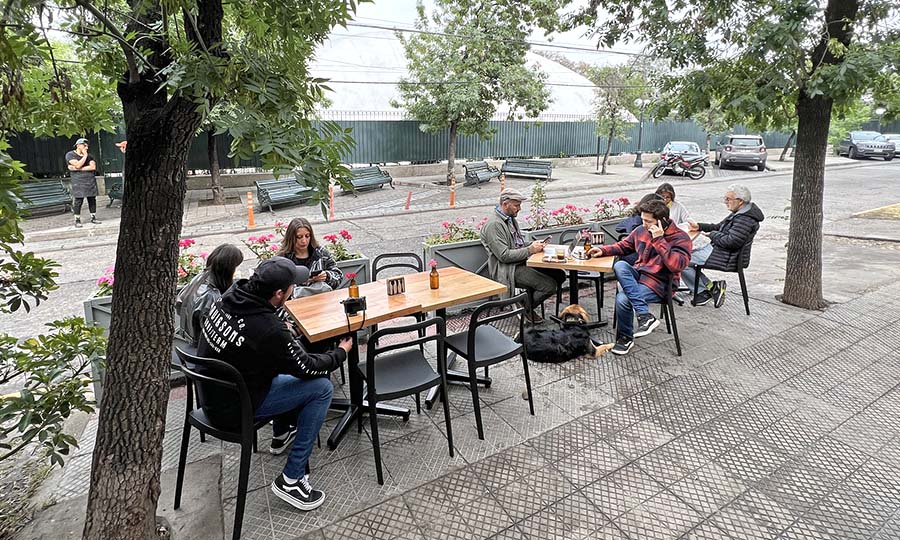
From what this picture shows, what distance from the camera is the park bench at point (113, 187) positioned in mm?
14221

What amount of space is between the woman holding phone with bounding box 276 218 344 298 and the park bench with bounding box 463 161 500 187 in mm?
15232

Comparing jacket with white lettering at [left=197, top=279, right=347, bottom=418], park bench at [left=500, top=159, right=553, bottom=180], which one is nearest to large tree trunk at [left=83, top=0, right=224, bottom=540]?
jacket with white lettering at [left=197, top=279, right=347, bottom=418]

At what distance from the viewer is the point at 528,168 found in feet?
69.7

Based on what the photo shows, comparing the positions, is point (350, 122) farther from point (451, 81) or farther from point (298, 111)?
point (298, 111)

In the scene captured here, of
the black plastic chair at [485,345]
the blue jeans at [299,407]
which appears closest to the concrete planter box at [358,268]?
the black plastic chair at [485,345]

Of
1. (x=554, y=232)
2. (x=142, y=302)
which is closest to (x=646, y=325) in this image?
(x=554, y=232)

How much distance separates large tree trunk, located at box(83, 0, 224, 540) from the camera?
2195 mm

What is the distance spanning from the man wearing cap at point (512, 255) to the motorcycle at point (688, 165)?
18.6 m

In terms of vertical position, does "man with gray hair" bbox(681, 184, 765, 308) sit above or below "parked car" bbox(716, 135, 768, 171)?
below

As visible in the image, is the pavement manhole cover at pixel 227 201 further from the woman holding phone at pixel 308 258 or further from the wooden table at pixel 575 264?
the wooden table at pixel 575 264

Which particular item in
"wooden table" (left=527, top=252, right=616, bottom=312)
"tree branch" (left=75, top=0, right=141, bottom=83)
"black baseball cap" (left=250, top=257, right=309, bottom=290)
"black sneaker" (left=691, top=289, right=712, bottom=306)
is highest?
"tree branch" (left=75, top=0, right=141, bottom=83)

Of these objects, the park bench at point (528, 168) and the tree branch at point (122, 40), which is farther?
the park bench at point (528, 168)

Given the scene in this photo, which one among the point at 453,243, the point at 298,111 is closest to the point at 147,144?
the point at 298,111

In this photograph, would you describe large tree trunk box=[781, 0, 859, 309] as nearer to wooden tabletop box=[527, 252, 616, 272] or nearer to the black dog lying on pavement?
wooden tabletop box=[527, 252, 616, 272]
